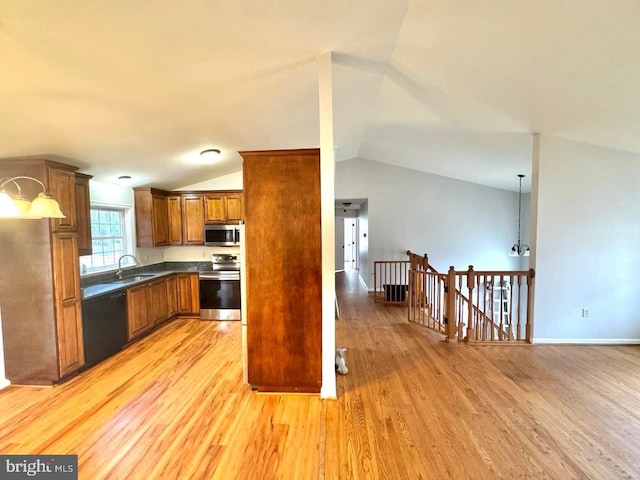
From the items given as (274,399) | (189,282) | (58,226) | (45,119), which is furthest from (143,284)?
(274,399)

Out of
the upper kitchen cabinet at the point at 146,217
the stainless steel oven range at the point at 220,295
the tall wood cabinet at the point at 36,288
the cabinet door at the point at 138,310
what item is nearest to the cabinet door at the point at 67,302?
the tall wood cabinet at the point at 36,288

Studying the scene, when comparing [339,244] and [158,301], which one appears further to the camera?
[339,244]

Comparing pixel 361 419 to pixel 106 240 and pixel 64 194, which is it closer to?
pixel 64 194

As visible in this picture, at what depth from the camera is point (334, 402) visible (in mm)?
2627

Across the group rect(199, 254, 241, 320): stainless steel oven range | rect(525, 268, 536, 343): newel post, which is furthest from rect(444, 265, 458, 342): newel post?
rect(199, 254, 241, 320): stainless steel oven range

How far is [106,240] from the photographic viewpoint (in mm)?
4543

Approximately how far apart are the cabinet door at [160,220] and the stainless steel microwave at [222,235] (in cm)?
72

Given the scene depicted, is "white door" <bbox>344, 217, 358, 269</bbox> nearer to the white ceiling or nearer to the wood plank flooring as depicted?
the white ceiling

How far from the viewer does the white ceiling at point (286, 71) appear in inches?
70.6

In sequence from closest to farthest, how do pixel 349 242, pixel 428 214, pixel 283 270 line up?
pixel 283 270
pixel 428 214
pixel 349 242

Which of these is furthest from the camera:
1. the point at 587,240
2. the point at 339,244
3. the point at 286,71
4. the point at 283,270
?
the point at 339,244

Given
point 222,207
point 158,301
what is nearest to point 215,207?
point 222,207

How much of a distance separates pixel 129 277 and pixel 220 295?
1.36 meters

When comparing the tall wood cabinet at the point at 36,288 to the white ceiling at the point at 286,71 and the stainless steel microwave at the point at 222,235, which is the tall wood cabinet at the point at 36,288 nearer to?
the white ceiling at the point at 286,71
